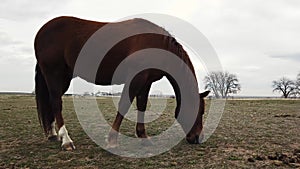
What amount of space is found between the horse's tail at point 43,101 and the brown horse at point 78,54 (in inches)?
4.2

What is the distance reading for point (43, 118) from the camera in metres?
5.87

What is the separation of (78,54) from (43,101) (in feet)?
4.61

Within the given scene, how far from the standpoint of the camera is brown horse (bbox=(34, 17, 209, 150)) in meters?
5.25

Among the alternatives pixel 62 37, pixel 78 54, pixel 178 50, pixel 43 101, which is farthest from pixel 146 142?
pixel 62 37

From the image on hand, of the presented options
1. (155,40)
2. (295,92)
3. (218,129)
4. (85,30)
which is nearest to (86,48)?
(85,30)

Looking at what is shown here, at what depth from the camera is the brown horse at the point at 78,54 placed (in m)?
5.25

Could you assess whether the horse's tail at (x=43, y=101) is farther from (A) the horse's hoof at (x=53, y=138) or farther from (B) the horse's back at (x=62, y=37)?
(B) the horse's back at (x=62, y=37)

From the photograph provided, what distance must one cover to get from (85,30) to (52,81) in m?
1.17

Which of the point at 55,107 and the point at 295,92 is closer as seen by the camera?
the point at 55,107

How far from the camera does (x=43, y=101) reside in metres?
5.90

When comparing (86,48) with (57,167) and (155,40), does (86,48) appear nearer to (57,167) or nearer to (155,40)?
(155,40)

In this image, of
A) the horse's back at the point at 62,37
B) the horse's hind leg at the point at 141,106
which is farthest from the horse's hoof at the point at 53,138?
the horse's hind leg at the point at 141,106

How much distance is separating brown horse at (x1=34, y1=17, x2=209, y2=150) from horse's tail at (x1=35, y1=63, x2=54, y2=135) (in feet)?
0.35

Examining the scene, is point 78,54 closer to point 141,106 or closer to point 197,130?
point 141,106
